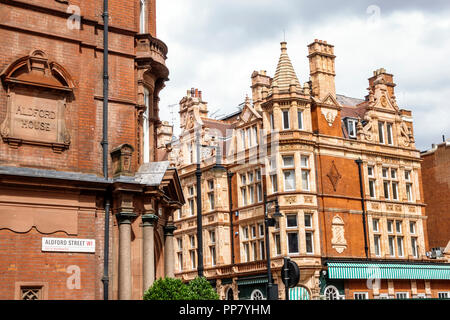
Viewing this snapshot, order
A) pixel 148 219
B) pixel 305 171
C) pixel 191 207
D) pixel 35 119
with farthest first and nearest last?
pixel 191 207 → pixel 305 171 → pixel 148 219 → pixel 35 119

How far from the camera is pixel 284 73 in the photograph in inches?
1714

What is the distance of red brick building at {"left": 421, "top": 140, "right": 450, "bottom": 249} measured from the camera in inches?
2037

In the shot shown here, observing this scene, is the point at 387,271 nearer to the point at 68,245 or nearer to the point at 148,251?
the point at 148,251

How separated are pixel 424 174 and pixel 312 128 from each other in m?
15.9

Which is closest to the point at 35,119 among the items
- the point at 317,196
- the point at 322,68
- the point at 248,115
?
the point at 317,196

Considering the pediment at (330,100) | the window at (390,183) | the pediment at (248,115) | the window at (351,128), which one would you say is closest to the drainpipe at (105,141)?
the pediment at (248,115)

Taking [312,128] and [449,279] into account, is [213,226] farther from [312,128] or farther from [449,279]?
[449,279]

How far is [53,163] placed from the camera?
1852 centimetres

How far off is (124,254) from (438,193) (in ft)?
131

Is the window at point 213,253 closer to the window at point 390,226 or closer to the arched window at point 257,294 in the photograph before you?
the arched window at point 257,294

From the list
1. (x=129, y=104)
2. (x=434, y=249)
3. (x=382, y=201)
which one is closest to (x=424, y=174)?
(x=434, y=249)

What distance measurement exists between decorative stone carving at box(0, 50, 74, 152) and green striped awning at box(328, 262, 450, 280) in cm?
2620

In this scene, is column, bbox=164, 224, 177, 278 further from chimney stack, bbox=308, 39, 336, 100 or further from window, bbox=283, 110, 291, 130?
chimney stack, bbox=308, 39, 336, 100

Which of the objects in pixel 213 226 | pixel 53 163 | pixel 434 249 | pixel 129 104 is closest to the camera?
pixel 53 163
